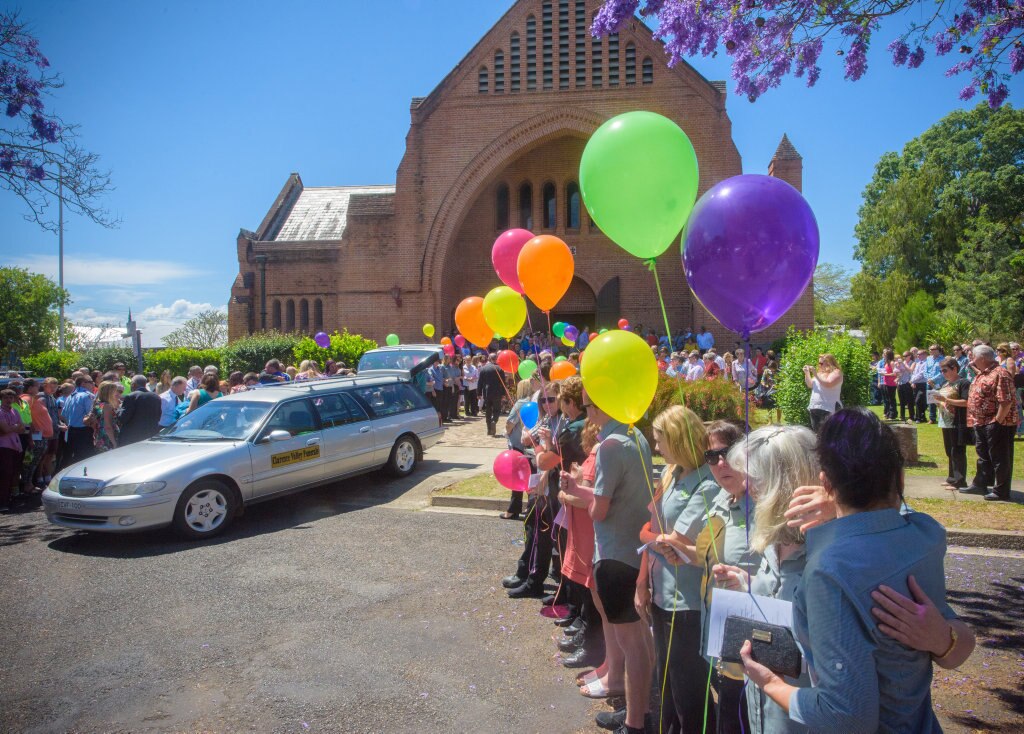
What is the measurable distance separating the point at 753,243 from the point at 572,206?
2485cm

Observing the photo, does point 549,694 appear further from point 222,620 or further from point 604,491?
point 222,620

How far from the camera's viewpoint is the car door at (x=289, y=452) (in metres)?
7.58

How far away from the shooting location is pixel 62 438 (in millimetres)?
9875

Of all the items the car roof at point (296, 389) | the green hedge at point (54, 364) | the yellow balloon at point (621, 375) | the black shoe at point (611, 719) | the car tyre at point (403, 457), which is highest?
the green hedge at point (54, 364)

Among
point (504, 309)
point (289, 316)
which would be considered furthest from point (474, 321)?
point (289, 316)

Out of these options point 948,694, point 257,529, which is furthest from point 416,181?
point 948,694

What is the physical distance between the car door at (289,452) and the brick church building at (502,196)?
1672 centimetres

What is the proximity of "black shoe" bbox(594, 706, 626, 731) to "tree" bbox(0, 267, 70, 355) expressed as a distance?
53.2 m

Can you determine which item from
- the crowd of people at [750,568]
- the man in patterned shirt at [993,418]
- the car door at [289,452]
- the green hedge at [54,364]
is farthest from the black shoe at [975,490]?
the green hedge at [54,364]

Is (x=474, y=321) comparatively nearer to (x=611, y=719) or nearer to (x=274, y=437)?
(x=274, y=437)

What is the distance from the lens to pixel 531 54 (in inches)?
946

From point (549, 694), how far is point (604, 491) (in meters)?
1.44

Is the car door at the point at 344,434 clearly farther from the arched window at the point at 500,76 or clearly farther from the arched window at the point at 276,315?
the arched window at the point at 276,315

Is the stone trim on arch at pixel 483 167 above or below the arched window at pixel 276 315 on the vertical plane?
above
